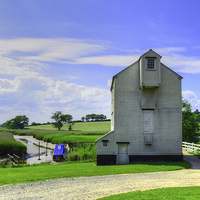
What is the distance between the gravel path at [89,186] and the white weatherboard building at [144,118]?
8850 millimetres

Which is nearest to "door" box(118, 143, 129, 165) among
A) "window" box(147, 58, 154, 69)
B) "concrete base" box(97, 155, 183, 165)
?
"concrete base" box(97, 155, 183, 165)

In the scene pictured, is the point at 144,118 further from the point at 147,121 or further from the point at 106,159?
the point at 106,159

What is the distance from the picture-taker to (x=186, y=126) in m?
48.0

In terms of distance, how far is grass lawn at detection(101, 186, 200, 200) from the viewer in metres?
10.7

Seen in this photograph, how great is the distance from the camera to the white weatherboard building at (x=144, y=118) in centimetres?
2498

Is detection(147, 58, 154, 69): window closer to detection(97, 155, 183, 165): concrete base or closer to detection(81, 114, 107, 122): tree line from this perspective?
detection(97, 155, 183, 165): concrete base

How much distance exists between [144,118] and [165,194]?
47.2ft

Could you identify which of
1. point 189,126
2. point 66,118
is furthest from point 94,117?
point 189,126

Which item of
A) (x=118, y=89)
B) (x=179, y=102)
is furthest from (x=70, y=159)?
(x=179, y=102)

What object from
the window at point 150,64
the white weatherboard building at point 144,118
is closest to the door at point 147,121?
the white weatherboard building at point 144,118

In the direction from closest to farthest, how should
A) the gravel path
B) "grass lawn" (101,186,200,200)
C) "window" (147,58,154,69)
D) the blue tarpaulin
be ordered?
"grass lawn" (101,186,200,200) < the gravel path < "window" (147,58,154,69) < the blue tarpaulin

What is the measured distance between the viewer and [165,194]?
1131cm

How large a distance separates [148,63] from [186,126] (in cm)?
2826

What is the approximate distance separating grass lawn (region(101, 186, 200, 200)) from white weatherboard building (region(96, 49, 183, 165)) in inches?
501
